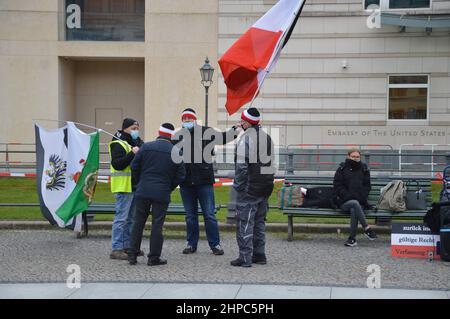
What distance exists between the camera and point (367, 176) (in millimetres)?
10648

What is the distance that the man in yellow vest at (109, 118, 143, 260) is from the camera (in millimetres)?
9336

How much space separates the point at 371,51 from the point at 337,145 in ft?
12.7

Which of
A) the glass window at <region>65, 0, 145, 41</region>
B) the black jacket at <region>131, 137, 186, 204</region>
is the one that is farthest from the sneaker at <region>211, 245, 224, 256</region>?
the glass window at <region>65, 0, 145, 41</region>

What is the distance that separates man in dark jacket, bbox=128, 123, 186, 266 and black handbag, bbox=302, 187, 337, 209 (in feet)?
9.29

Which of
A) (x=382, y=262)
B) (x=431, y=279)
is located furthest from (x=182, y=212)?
(x=431, y=279)

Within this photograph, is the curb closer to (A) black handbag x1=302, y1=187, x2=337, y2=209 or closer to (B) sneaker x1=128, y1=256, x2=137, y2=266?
(A) black handbag x1=302, y1=187, x2=337, y2=209

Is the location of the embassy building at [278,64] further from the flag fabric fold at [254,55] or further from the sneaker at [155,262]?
the sneaker at [155,262]

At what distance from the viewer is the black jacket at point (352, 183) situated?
416 inches

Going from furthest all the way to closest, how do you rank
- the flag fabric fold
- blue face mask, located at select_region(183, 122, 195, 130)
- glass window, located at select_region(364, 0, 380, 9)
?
glass window, located at select_region(364, 0, 380, 9)
the flag fabric fold
blue face mask, located at select_region(183, 122, 195, 130)

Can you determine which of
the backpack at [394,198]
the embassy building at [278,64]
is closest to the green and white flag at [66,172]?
the backpack at [394,198]

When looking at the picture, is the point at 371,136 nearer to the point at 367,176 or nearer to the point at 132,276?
the point at 367,176

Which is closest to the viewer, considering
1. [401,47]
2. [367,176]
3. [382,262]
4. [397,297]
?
[397,297]

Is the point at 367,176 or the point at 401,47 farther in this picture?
the point at 401,47

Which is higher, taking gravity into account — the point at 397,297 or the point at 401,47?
the point at 401,47
